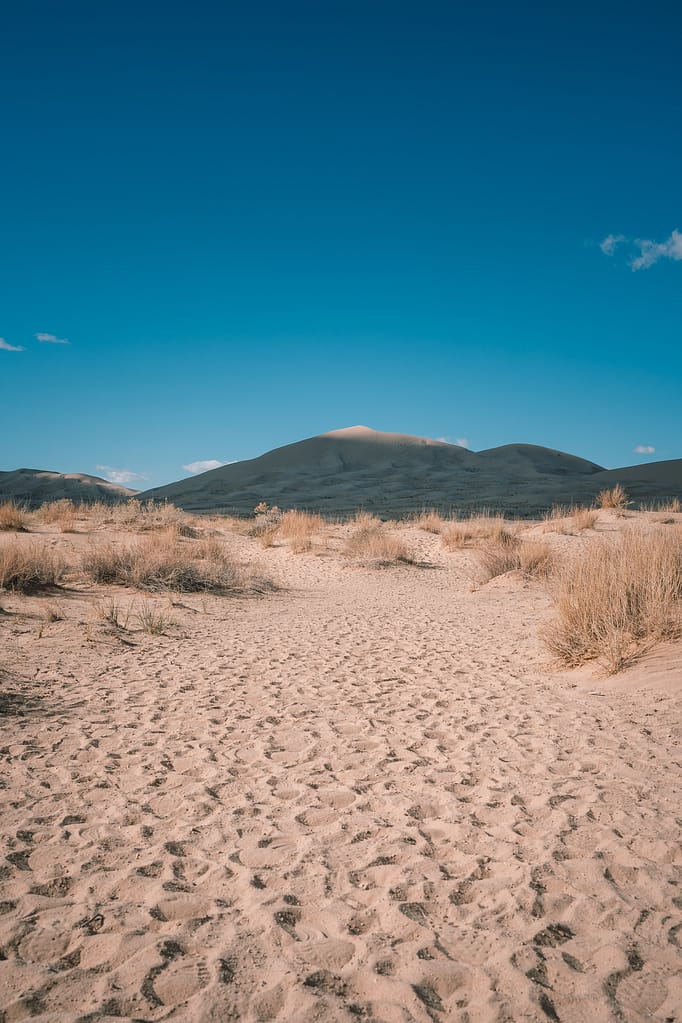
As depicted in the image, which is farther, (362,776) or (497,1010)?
(362,776)

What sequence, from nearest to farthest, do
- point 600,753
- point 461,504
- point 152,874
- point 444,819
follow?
point 152,874, point 444,819, point 600,753, point 461,504

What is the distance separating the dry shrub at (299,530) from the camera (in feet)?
54.8

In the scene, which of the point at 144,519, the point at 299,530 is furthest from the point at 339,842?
the point at 144,519

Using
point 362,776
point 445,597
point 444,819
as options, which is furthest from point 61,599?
point 444,819

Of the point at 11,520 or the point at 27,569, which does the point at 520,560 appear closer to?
the point at 27,569

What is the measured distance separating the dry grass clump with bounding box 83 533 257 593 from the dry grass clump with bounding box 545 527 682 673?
22.4 ft

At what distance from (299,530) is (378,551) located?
372 centimetres

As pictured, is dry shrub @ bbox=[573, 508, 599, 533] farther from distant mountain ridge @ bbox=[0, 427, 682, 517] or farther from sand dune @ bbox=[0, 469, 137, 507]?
sand dune @ bbox=[0, 469, 137, 507]

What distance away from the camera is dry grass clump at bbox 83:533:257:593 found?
36.5 feet

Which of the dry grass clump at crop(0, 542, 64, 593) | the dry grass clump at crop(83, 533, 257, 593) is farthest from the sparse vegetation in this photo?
the dry grass clump at crop(0, 542, 64, 593)

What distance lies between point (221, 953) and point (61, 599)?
8.46 m

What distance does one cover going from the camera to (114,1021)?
182 cm

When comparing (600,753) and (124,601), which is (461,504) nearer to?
(124,601)

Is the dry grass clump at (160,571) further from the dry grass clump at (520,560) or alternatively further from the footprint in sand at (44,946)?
the footprint in sand at (44,946)
